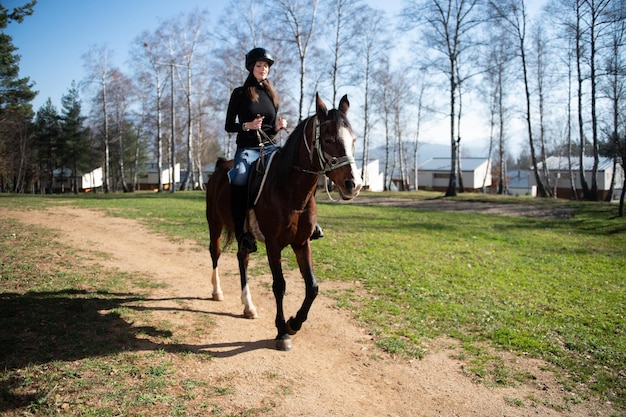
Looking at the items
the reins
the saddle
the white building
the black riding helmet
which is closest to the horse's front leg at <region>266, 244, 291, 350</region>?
the saddle

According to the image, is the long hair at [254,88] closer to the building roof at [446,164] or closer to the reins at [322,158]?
the reins at [322,158]

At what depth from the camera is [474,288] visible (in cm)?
821

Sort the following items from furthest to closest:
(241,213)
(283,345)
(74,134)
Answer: (74,134) < (241,213) < (283,345)

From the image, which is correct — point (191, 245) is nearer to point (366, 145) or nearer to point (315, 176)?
point (315, 176)

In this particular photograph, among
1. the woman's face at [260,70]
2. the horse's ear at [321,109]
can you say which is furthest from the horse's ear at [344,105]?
the woman's face at [260,70]

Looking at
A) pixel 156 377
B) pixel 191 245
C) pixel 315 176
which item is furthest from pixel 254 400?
pixel 191 245

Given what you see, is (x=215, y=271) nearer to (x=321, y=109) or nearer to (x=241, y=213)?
(x=241, y=213)

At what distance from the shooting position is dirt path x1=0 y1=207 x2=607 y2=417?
13.4 feet

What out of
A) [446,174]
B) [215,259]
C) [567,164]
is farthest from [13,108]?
[567,164]

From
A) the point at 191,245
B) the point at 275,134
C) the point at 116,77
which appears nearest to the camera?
the point at 275,134

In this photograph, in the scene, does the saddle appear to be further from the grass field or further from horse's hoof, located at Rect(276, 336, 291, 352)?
the grass field

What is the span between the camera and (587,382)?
4.75m

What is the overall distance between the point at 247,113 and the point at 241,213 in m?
1.45

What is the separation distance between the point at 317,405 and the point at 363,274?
5072 mm
